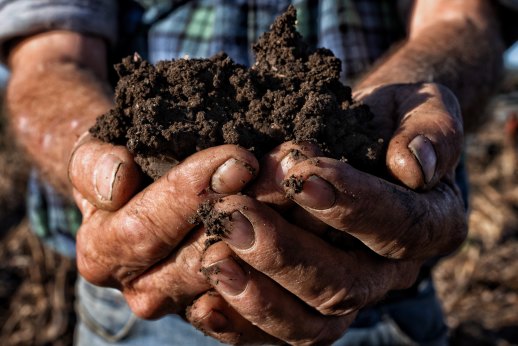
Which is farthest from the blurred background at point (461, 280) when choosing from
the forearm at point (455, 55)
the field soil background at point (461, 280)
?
the forearm at point (455, 55)

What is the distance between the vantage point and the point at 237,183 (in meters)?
1.32

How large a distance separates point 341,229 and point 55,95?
141 cm

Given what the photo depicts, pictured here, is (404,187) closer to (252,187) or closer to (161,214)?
(252,187)

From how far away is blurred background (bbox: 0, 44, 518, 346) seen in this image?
15.3 ft

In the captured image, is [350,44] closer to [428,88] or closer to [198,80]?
[428,88]

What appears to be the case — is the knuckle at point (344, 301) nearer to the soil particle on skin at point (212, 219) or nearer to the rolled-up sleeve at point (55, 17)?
the soil particle on skin at point (212, 219)

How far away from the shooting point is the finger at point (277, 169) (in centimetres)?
133

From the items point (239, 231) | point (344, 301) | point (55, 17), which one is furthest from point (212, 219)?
point (55, 17)

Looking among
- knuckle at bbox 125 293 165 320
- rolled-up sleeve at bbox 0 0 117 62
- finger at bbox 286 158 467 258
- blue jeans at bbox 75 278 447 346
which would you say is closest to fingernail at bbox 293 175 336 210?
finger at bbox 286 158 467 258

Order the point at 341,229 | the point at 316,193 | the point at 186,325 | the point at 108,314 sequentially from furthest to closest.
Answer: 1. the point at 108,314
2. the point at 186,325
3. the point at 341,229
4. the point at 316,193

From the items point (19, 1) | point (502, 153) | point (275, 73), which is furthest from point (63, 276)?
point (502, 153)

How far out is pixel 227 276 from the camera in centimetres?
139

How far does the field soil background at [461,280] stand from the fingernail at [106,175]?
388cm

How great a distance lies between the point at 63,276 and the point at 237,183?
194 inches
